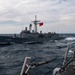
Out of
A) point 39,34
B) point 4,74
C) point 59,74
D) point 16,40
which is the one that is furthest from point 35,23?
point 59,74

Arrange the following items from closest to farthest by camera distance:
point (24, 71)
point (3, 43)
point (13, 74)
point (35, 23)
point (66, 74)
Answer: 1. point (24, 71)
2. point (66, 74)
3. point (13, 74)
4. point (3, 43)
5. point (35, 23)

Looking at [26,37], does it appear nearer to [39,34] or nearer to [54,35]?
[39,34]

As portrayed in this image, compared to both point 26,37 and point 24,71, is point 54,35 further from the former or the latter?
point 24,71

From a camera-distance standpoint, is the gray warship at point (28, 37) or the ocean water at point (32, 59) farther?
the gray warship at point (28, 37)

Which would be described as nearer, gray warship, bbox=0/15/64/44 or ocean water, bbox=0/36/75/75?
ocean water, bbox=0/36/75/75

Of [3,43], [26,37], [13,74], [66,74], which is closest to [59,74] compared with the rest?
[66,74]

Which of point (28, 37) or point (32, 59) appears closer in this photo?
point (32, 59)

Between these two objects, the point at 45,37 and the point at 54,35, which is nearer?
the point at 45,37

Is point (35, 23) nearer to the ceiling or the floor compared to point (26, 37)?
nearer to the ceiling

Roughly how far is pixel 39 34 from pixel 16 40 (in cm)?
1459

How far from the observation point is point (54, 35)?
12450cm

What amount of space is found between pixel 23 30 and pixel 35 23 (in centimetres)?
744

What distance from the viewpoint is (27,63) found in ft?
32.1

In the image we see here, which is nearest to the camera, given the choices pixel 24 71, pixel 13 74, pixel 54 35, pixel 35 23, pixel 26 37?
pixel 24 71
